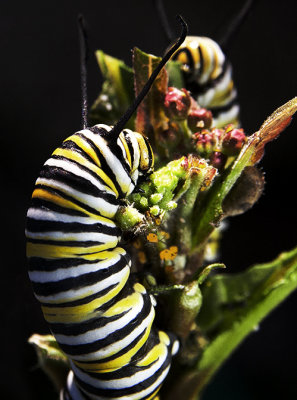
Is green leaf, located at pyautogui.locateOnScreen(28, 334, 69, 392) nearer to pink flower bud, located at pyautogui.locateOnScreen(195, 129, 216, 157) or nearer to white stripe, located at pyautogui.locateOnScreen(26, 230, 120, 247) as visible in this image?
white stripe, located at pyautogui.locateOnScreen(26, 230, 120, 247)

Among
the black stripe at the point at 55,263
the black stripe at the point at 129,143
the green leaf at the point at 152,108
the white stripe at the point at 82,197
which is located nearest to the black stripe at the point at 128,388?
the black stripe at the point at 55,263

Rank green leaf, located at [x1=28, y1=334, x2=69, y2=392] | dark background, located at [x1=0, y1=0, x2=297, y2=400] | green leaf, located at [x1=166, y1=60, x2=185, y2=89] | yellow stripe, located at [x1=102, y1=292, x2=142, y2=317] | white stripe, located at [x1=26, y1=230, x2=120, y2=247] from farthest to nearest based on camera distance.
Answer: dark background, located at [x1=0, y1=0, x2=297, y2=400] → green leaf, located at [x1=166, y1=60, x2=185, y2=89] → green leaf, located at [x1=28, y1=334, x2=69, y2=392] → yellow stripe, located at [x1=102, y1=292, x2=142, y2=317] → white stripe, located at [x1=26, y1=230, x2=120, y2=247]

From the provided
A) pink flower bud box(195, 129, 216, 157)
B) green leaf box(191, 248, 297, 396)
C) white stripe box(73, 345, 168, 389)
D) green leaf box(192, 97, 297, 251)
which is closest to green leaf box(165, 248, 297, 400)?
green leaf box(191, 248, 297, 396)

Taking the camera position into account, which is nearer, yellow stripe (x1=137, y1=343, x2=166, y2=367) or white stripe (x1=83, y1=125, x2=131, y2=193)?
white stripe (x1=83, y1=125, x2=131, y2=193)

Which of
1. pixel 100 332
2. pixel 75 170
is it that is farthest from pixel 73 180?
pixel 100 332

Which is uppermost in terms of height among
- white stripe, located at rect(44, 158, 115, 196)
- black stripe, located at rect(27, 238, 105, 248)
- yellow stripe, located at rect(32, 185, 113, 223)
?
white stripe, located at rect(44, 158, 115, 196)

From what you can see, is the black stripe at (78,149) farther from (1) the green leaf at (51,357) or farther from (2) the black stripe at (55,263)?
(1) the green leaf at (51,357)

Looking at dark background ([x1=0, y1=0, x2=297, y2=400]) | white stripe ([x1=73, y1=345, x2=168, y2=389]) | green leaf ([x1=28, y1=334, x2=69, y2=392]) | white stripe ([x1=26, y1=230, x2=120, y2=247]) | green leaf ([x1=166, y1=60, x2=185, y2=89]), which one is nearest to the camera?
white stripe ([x1=26, y1=230, x2=120, y2=247])

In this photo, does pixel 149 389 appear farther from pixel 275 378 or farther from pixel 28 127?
pixel 28 127

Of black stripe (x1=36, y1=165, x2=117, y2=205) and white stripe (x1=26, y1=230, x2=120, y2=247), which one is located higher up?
black stripe (x1=36, y1=165, x2=117, y2=205)
